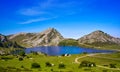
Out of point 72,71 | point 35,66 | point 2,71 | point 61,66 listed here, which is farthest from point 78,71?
point 2,71

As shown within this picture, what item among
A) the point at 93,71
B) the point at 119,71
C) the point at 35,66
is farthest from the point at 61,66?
the point at 119,71

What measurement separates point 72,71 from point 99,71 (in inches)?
449

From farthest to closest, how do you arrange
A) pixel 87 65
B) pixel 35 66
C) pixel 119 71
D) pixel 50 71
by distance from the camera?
pixel 87 65 < pixel 35 66 < pixel 119 71 < pixel 50 71

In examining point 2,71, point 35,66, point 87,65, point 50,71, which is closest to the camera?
point 2,71

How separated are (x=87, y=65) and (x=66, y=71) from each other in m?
24.5

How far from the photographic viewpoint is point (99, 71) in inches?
3378

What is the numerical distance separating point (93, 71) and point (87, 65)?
19817mm

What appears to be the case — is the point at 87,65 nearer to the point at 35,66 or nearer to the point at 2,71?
the point at 35,66

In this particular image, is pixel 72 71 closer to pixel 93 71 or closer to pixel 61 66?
pixel 93 71

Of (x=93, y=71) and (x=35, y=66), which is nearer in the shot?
(x=93, y=71)

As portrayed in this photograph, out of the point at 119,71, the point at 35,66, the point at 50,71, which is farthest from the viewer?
the point at 35,66

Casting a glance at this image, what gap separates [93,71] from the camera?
8425 cm

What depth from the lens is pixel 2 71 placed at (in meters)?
64.2

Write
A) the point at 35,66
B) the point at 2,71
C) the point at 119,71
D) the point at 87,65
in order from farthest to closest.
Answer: the point at 87,65 < the point at 35,66 < the point at 119,71 < the point at 2,71
